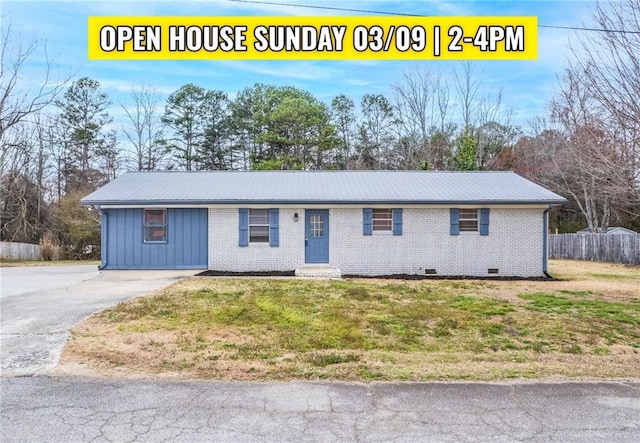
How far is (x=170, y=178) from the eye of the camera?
645 inches

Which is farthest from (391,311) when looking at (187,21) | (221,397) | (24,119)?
(24,119)

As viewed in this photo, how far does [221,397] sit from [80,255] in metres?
23.6

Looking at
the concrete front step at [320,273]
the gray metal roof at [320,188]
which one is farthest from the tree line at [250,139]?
the concrete front step at [320,273]

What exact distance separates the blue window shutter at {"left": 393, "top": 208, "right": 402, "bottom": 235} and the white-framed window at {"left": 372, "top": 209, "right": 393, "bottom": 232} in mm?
135

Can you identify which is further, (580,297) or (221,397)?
(580,297)

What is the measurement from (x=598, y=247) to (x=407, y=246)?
11715mm

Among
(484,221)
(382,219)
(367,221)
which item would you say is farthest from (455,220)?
(367,221)

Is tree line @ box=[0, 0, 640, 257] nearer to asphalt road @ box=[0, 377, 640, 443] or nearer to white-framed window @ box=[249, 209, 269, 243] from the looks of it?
white-framed window @ box=[249, 209, 269, 243]

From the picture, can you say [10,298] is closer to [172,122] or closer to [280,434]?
[280,434]

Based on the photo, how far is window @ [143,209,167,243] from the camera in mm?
14156

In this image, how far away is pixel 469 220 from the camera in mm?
14055

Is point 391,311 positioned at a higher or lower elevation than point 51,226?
lower

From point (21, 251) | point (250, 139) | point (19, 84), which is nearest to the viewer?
point (19, 84)

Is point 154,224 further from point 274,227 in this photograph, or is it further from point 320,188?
point 320,188
